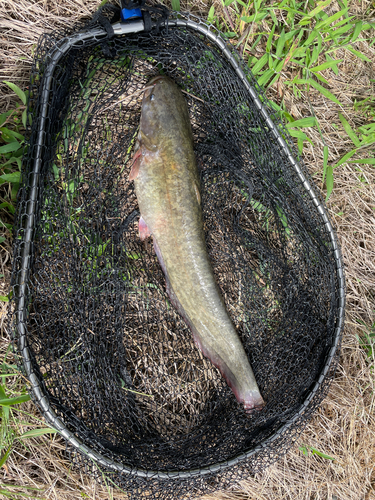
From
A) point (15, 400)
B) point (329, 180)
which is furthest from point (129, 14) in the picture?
point (15, 400)

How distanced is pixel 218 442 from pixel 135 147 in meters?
1.90

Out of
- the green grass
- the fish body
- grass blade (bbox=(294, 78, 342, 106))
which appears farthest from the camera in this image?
grass blade (bbox=(294, 78, 342, 106))

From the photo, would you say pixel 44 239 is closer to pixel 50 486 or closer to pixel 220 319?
pixel 220 319

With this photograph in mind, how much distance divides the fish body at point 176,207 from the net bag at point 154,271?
18cm

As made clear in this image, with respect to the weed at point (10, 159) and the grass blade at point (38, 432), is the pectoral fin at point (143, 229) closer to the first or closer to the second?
the weed at point (10, 159)

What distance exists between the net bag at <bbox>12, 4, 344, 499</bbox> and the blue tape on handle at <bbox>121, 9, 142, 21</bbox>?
70mm

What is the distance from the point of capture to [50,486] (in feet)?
7.08

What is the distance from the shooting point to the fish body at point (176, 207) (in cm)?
191

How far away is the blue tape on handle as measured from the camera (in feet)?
5.93

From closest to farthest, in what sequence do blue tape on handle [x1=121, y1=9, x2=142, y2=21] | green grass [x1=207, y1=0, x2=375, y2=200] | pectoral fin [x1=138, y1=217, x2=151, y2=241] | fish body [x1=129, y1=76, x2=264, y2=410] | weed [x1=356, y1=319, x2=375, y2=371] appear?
1. blue tape on handle [x1=121, y1=9, x2=142, y2=21]
2. fish body [x1=129, y1=76, x2=264, y2=410]
3. pectoral fin [x1=138, y1=217, x2=151, y2=241]
4. green grass [x1=207, y1=0, x2=375, y2=200]
5. weed [x1=356, y1=319, x2=375, y2=371]

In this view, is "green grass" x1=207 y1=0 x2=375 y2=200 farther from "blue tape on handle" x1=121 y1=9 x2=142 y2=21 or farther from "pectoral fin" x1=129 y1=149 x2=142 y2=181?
"pectoral fin" x1=129 y1=149 x2=142 y2=181

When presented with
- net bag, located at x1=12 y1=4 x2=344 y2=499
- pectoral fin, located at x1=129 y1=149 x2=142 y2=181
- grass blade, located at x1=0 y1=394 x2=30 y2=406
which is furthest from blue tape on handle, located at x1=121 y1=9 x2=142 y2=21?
grass blade, located at x1=0 y1=394 x2=30 y2=406

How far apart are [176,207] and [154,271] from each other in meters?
0.50

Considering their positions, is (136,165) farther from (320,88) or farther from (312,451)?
(312,451)
